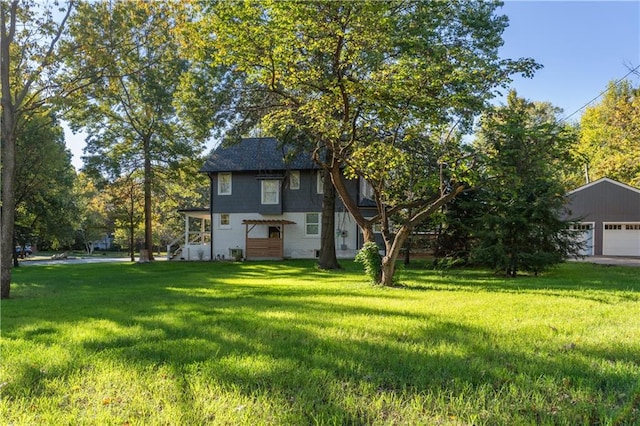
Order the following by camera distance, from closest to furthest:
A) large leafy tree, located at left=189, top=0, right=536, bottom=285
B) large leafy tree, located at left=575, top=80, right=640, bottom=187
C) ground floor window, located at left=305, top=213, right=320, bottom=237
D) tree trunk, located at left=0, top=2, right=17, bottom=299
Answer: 1. large leafy tree, located at left=189, top=0, right=536, bottom=285
2. tree trunk, located at left=0, top=2, right=17, bottom=299
3. large leafy tree, located at left=575, top=80, right=640, bottom=187
4. ground floor window, located at left=305, top=213, right=320, bottom=237

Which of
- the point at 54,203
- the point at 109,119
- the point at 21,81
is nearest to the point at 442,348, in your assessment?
the point at 21,81

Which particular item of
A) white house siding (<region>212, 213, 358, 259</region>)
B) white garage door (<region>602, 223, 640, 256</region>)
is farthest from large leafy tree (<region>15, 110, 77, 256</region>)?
white garage door (<region>602, 223, 640, 256</region>)

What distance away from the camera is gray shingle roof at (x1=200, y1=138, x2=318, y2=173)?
967 inches

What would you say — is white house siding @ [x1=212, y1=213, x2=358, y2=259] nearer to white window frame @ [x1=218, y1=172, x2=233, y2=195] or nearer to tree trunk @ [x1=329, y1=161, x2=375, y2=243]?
white window frame @ [x1=218, y1=172, x2=233, y2=195]

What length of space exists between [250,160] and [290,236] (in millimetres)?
5334

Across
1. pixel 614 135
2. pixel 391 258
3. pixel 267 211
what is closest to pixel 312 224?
pixel 267 211

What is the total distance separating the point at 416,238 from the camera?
1736 cm

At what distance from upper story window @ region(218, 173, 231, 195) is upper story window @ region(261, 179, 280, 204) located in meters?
2.23

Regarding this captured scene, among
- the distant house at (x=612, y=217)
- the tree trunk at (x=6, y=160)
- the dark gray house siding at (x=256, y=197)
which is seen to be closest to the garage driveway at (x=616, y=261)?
the distant house at (x=612, y=217)

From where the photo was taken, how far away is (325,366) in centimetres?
352

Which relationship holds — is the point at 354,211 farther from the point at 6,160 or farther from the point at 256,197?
the point at 256,197

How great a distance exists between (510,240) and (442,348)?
9938 millimetres

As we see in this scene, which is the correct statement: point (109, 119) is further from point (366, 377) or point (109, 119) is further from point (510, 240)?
point (366, 377)

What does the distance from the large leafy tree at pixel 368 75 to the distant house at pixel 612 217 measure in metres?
19.5
